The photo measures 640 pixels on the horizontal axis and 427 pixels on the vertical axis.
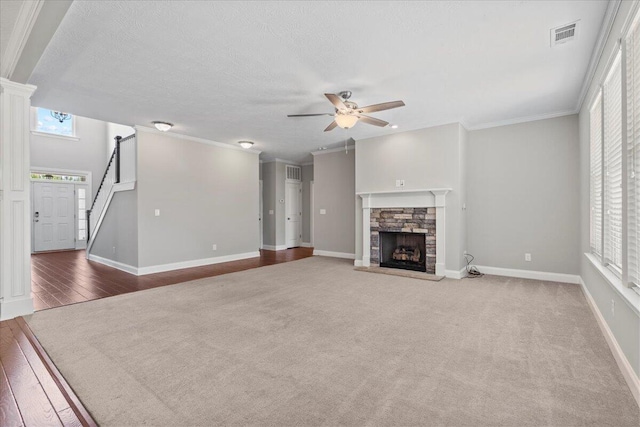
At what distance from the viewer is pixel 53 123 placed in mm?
8938

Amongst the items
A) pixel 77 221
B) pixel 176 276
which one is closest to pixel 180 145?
pixel 176 276

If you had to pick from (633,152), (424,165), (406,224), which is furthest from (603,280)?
(424,165)

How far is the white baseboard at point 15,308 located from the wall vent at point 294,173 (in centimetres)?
651

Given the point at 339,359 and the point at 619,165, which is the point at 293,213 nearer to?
the point at 339,359

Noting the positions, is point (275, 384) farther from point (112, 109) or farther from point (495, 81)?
point (112, 109)

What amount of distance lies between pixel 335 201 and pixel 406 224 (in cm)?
221

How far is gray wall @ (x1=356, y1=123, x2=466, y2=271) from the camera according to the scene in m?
5.10

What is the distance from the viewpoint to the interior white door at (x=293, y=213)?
29.9ft

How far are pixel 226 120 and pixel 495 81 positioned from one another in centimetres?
389

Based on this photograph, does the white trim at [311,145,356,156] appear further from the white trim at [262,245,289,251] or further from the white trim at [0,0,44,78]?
the white trim at [0,0,44,78]

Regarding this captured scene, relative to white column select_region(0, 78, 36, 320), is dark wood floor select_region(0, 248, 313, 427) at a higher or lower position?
lower

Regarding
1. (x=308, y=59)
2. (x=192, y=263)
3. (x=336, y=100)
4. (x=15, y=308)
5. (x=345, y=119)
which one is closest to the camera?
(x=308, y=59)

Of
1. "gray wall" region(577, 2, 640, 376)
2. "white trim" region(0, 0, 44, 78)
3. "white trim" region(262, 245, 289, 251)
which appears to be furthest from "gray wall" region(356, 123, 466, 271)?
"white trim" region(0, 0, 44, 78)

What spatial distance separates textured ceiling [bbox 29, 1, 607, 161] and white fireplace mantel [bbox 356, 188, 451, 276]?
1.33m
